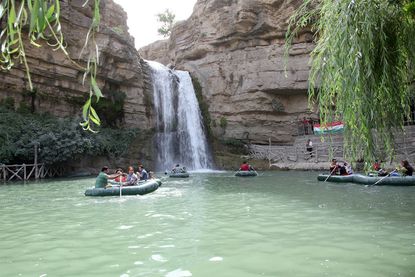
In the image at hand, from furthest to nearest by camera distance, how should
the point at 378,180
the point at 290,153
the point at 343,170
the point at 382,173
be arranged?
1. the point at 290,153
2. the point at 343,170
3. the point at 382,173
4. the point at 378,180

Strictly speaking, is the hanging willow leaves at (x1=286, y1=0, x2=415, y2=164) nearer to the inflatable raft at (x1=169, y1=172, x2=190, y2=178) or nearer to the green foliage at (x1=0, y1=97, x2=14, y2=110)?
the inflatable raft at (x1=169, y1=172, x2=190, y2=178)

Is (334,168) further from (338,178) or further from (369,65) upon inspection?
(369,65)

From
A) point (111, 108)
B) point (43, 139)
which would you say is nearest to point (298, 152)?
point (111, 108)

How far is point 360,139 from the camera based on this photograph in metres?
5.79

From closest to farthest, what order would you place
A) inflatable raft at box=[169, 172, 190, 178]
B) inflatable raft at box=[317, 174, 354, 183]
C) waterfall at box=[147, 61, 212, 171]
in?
1. inflatable raft at box=[317, 174, 354, 183]
2. inflatable raft at box=[169, 172, 190, 178]
3. waterfall at box=[147, 61, 212, 171]

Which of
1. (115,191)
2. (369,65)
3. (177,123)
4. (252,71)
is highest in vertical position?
(252,71)

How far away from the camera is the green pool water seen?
534cm

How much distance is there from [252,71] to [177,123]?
805 centimetres

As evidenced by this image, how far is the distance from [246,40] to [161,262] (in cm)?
3123

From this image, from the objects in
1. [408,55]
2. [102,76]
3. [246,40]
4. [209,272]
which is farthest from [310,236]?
[246,40]

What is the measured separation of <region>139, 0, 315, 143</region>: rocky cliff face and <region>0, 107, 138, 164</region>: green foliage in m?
12.6

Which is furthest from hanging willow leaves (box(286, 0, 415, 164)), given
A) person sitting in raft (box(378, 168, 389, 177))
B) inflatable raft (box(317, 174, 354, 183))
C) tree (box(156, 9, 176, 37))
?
tree (box(156, 9, 176, 37))

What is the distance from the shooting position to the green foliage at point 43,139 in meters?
24.1

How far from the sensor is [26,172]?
25.9 metres
